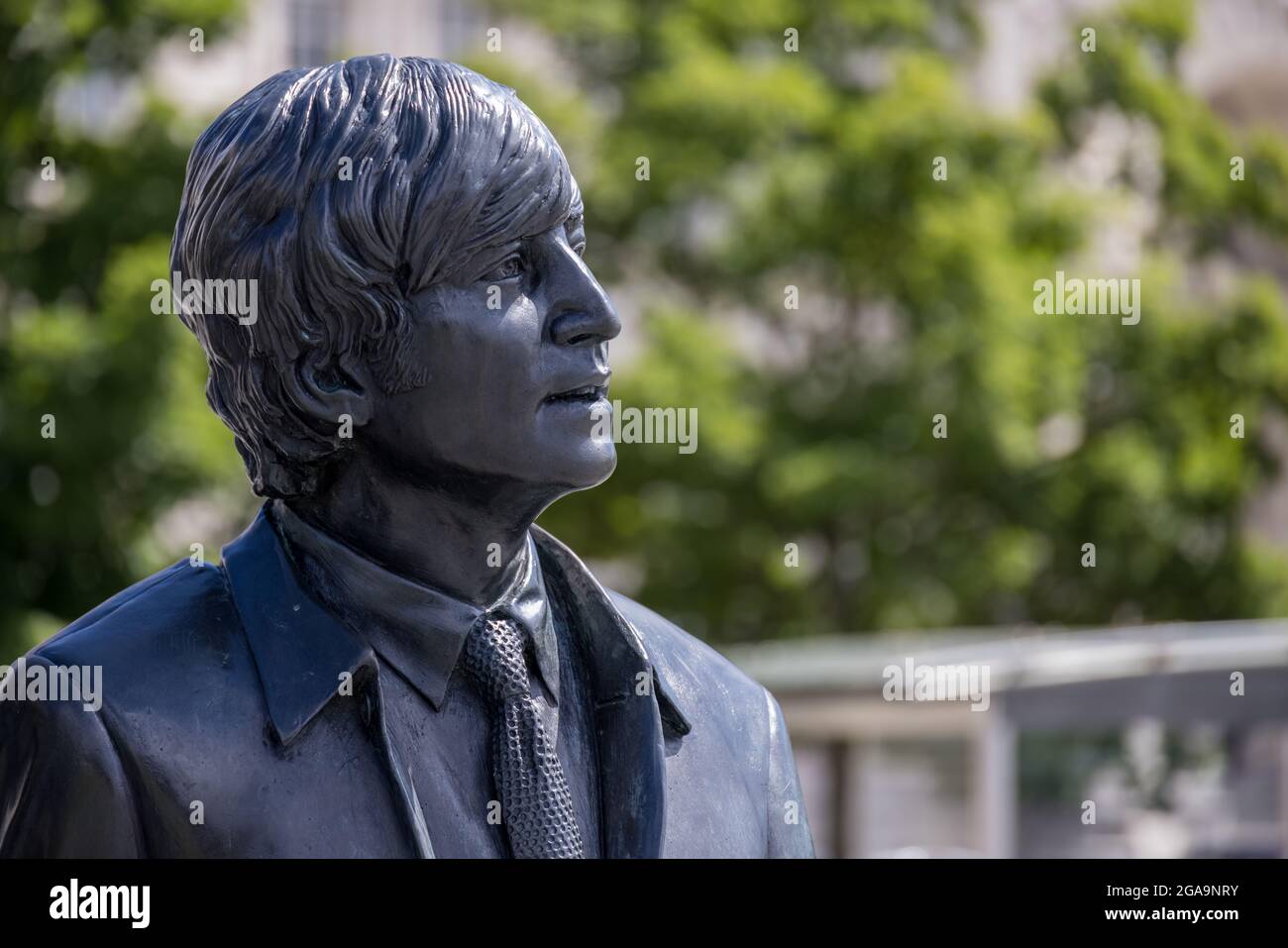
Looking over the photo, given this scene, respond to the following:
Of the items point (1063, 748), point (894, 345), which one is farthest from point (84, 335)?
point (894, 345)

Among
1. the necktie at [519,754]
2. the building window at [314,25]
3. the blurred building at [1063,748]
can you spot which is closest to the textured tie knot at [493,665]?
the necktie at [519,754]

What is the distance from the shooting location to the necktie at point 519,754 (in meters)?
2.65

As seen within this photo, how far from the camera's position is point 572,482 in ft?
8.77

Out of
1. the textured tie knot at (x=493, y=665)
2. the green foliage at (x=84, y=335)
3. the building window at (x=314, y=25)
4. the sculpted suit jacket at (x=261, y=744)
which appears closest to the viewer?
the sculpted suit jacket at (x=261, y=744)

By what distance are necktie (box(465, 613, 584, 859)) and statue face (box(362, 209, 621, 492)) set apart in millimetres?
209

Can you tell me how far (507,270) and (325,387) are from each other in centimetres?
26

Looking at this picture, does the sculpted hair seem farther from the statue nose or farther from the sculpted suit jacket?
the sculpted suit jacket

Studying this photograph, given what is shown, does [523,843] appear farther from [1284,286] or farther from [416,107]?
[1284,286]

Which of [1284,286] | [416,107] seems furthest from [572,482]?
[1284,286]

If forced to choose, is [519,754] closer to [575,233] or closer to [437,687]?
[437,687]

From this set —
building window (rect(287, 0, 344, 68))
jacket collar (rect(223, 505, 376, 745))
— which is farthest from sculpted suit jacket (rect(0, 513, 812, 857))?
building window (rect(287, 0, 344, 68))

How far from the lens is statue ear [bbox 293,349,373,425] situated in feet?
8.68

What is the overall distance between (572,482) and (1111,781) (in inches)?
416

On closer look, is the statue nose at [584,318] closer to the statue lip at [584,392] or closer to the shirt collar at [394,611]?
the statue lip at [584,392]
